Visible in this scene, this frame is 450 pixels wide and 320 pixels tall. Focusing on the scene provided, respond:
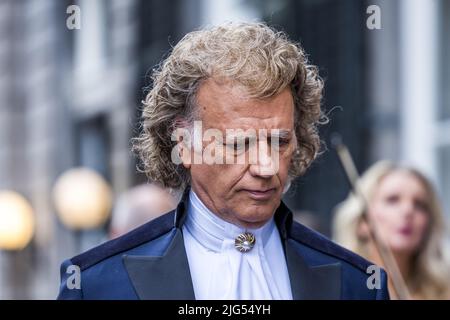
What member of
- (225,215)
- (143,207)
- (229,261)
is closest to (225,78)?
(225,215)

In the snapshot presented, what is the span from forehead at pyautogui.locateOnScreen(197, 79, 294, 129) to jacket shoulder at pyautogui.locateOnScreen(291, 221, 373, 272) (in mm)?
271

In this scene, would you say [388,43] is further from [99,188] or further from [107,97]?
[107,97]

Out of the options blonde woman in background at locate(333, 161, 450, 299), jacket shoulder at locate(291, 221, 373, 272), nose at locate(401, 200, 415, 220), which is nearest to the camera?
jacket shoulder at locate(291, 221, 373, 272)

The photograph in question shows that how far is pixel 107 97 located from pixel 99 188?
170cm

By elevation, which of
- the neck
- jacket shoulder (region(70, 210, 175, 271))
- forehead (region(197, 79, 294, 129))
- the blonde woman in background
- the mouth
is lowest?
the blonde woman in background

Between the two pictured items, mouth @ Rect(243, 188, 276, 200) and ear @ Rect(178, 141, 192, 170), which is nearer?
mouth @ Rect(243, 188, 276, 200)

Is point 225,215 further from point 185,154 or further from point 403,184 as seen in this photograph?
point 403,184

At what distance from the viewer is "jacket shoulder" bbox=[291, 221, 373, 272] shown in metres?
3.20

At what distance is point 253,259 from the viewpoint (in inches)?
122

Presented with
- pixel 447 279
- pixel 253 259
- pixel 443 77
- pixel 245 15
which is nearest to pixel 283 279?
pixel 253 259

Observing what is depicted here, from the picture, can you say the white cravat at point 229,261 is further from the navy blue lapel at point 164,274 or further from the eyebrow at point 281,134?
the eyebrow at point 281,134

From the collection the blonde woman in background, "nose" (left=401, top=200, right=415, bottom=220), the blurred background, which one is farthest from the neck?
"nose" (left=401, top=200, right=415, bottom=220)

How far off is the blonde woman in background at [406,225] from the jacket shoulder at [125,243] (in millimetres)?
2187

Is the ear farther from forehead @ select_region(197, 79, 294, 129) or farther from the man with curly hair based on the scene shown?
forehead @ select_region(197, 79, 294, 129)
